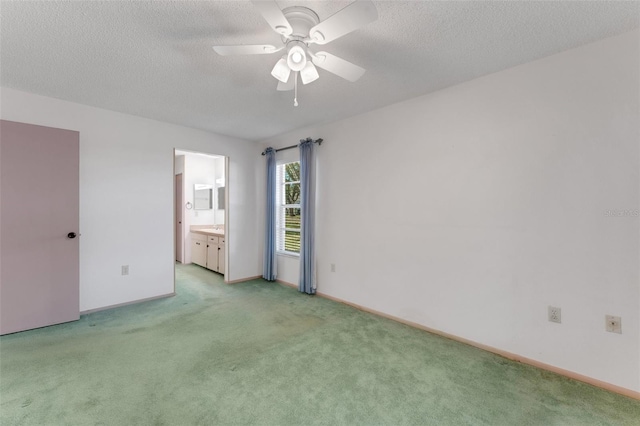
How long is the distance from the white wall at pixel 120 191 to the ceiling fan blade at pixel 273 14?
9.73 ft

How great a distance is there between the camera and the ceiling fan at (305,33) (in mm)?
1324

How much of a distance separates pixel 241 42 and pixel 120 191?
2.61 meters

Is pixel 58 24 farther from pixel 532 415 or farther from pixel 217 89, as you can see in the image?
pixel 532 415

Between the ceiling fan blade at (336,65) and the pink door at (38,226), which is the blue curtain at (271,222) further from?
the ceiling fan blade at (336,65)

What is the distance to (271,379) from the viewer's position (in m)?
1.96

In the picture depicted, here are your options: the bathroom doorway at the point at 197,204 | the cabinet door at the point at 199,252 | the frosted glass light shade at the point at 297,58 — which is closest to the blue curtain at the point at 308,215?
the frosted glass light shade at the point at 297,58

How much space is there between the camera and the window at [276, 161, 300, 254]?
4.45 metres

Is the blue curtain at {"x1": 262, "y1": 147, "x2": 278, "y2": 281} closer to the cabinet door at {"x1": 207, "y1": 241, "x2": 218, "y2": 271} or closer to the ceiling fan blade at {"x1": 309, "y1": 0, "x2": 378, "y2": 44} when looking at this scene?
the cabinet door at {"x1": 207, "y1": 241, "x2": 218, "y2": 271}

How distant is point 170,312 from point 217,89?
2.57m

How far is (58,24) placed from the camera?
1.77m

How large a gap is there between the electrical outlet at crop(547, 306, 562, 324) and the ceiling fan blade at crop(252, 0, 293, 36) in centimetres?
271

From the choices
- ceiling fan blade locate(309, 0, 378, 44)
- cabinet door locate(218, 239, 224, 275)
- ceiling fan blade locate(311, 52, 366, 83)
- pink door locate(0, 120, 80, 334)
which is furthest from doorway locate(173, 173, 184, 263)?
ceiling fan blade locate(309, 0, 378, 44)

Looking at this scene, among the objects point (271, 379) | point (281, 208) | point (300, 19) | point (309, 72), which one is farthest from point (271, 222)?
point (300, 19)

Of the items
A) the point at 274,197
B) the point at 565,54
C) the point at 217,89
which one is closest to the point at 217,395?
the point at 217,89
